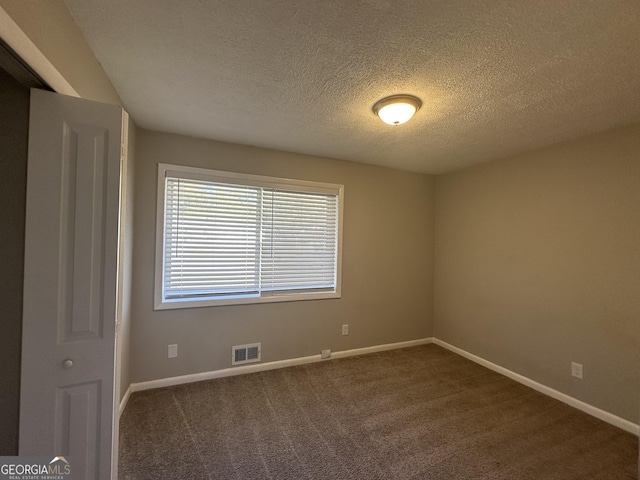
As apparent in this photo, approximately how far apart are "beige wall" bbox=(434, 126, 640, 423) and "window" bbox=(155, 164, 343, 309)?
1.72 meters

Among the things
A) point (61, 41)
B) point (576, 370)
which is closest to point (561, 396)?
point (576, 370)

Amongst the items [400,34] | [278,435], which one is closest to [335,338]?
[278,435]

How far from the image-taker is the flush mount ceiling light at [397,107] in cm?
185

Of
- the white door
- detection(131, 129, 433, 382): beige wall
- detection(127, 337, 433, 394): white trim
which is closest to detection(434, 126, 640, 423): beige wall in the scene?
detection(131, 129, 433, 382): beige wall

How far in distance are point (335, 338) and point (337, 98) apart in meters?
2.64

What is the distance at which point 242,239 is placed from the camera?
9.59 ft

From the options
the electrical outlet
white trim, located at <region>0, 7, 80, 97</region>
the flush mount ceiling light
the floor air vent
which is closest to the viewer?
white trim, located at <region>0, 7, 80, 97</region>

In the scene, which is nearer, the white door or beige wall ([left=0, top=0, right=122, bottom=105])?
beige wall ([left=0, top=0, right=122, bottom=105])

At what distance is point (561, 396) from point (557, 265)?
1.21 meters

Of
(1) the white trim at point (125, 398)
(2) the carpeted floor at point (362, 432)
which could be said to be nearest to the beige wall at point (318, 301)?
(1) the white trim at point (125, 398)

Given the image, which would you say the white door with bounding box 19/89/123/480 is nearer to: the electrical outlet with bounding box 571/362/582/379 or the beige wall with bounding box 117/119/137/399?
the beige wall with bounding box 117/119/137/399

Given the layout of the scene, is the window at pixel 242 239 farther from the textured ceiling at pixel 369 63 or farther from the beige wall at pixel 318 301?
the textured ceiling at pixel 369 63

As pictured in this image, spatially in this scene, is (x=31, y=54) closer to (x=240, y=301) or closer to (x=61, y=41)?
(x=61, y=41)

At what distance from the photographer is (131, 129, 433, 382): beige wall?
2564 millimetres
